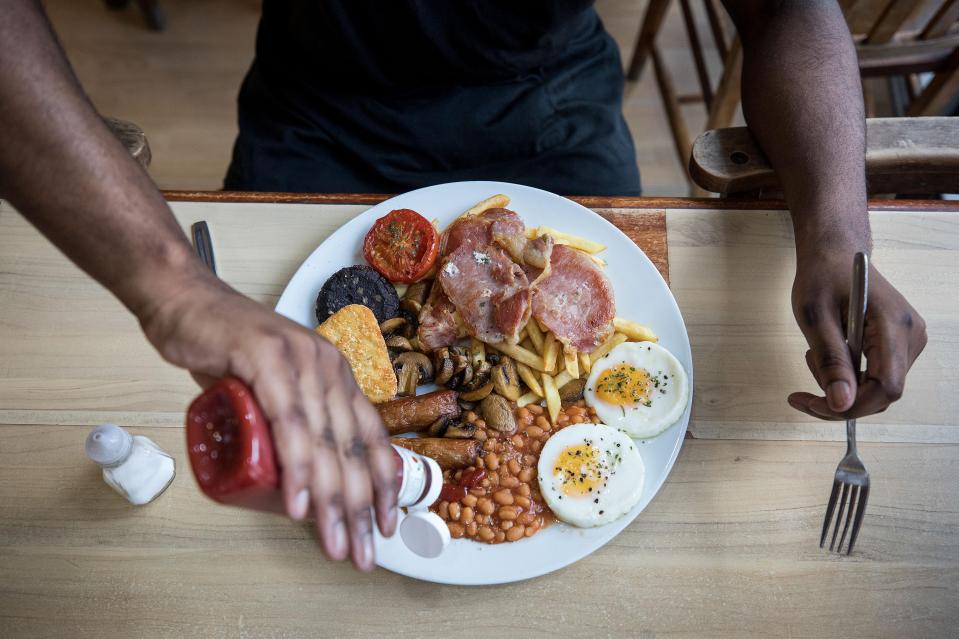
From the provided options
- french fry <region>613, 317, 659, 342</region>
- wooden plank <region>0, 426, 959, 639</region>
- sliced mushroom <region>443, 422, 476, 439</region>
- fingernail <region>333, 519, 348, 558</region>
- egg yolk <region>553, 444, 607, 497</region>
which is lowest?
wooden plank <region>0, 426, 959, 639</region>

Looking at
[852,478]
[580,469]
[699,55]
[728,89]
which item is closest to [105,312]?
[580,469]

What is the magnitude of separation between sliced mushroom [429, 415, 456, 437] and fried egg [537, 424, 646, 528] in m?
0.26

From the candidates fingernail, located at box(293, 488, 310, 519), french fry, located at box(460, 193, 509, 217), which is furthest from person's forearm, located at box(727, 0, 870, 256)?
fingernail, located at box(293, 488, 310, 519)

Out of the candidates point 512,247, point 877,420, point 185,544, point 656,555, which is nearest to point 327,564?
point 185,544

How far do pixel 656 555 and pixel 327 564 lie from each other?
82cm

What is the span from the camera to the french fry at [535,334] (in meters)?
1.85

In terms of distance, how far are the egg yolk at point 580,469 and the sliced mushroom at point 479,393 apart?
260 millimetres

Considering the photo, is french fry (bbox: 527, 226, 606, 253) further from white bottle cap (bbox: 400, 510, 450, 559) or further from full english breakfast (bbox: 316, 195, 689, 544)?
white bottle cap (bbox: 400, 510, 450, 559)

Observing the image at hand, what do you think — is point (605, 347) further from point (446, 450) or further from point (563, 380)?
point (446, 450)

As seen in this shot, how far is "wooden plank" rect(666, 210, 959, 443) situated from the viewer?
5.88ft

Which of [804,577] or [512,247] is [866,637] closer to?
[804,577]

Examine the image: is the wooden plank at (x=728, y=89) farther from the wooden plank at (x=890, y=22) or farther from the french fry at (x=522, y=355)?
the french fry at (x=522, y=355)

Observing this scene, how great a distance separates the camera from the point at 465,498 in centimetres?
167

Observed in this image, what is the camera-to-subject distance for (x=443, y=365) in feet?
5.94
